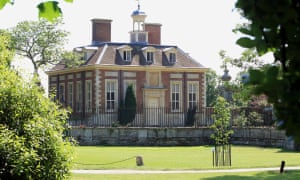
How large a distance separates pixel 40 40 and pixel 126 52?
1175 cm

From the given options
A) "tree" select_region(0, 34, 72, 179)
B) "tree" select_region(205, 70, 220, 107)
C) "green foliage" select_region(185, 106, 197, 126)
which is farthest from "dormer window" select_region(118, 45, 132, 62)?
"tree" select_region(0, 34, 72, 179)

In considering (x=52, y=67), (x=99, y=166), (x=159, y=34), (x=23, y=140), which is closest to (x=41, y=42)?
(x=52, y=67)

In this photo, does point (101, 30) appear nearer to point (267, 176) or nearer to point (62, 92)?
point (62, 92)

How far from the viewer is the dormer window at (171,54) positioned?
177ft

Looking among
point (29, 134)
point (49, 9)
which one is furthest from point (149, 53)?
point (49, 9)

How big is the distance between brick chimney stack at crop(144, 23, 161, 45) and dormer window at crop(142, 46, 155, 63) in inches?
177

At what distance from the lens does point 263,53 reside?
2.25 m

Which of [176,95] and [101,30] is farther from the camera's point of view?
[101,30]

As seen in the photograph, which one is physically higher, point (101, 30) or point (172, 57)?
point (101, 30)

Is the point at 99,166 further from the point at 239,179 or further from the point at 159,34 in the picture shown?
the point at 159,34

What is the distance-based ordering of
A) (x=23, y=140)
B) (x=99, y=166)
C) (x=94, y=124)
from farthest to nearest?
(x=94, y=124) → (x=99, y=166) → (x=23, y=140)

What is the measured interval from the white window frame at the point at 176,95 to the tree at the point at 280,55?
168 ft

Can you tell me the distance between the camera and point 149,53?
5291 centimetres

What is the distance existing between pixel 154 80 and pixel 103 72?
16.6 ft
